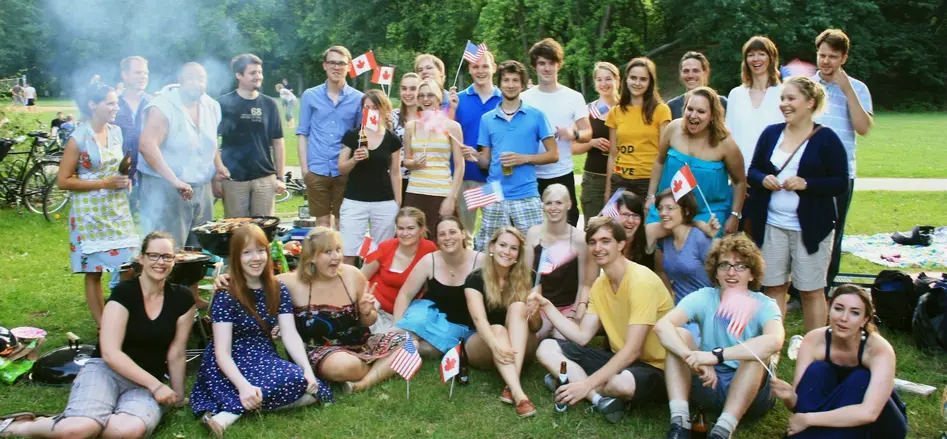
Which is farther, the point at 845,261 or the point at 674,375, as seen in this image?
the point at 845,261

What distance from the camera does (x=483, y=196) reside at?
18.6 ft

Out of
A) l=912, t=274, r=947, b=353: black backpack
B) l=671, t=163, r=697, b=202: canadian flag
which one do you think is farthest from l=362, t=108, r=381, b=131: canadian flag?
l=912, t=274, r=947, b=353: black backpack

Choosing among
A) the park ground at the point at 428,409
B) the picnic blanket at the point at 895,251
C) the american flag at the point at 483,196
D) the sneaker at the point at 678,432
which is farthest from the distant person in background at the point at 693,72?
the picnic blanket at the point at 895,251

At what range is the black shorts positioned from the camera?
4348 millimetres

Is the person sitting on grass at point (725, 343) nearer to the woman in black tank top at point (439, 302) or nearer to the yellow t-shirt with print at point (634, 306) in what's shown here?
the yellow t-shirt with print at point (634, 306)

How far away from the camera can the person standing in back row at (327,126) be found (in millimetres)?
6574

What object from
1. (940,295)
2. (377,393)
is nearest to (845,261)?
(940,295)

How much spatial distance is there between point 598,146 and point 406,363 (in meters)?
2.43

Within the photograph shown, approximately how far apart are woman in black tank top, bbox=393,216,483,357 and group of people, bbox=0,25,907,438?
0.5 inches

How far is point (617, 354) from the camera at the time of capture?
14.4ft

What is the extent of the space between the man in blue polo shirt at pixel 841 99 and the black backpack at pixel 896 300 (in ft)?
1.48

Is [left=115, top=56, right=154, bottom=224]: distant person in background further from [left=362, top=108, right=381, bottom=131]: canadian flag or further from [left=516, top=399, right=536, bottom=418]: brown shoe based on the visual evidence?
[left=516, top=399, right=536, bottom=418]: brown shoe

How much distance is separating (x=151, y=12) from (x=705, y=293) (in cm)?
720

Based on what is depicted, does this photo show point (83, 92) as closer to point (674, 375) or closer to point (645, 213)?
point (645, 213)
